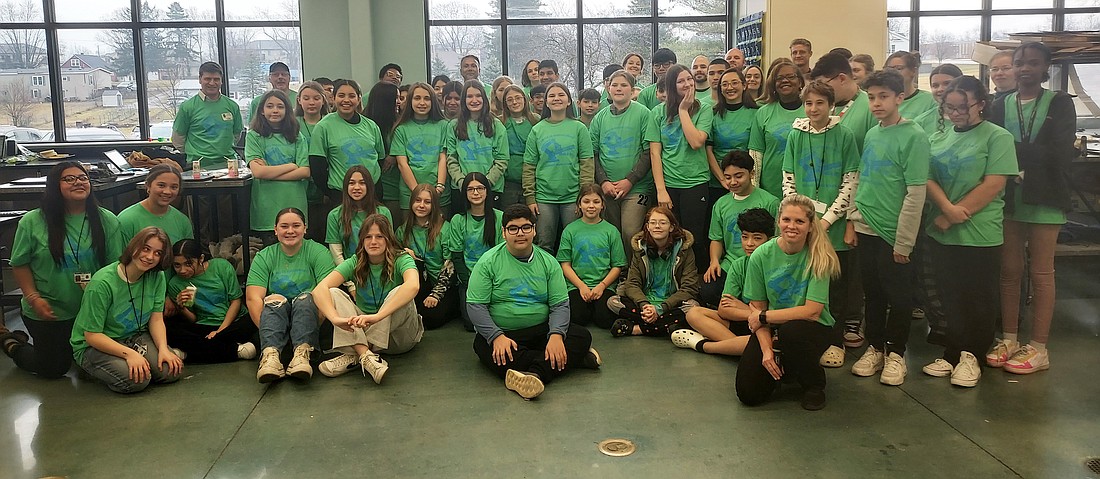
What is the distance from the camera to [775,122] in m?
5.23

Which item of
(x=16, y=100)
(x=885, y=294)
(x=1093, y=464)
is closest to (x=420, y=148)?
(x=885, y=294)

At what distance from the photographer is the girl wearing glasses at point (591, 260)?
18.2 ft

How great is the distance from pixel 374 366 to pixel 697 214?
2.43m

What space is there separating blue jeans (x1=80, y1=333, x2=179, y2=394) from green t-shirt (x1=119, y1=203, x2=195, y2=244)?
0.81 m

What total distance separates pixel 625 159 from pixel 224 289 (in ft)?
9.00

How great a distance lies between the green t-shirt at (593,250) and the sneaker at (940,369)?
76.8 inches

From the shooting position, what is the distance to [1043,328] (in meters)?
4.62

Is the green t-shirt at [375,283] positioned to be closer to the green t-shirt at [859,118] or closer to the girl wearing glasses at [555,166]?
the girl wearing glasses at [555,166]

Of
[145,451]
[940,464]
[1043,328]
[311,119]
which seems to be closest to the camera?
[940,464]

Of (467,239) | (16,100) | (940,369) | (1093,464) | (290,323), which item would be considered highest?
(16,100)

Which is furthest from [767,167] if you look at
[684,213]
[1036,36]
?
[1036,36]

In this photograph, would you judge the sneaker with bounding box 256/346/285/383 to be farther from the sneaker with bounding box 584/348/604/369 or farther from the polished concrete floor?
the sneaker with bounding box 584/348/604/369

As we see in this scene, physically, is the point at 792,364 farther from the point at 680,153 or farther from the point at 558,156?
the point at 558,156

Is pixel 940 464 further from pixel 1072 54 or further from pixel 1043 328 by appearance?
pixel 1072 54
